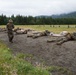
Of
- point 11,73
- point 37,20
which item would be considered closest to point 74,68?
point 11,73

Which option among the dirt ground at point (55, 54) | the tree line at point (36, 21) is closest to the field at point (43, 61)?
the dirt ground at point (55, 54)

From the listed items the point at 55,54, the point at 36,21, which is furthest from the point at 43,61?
the point at 36,21

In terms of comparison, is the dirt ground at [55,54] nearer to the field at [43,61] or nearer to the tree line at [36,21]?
the field at [43,61]

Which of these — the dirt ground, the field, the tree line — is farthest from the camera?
the tree line

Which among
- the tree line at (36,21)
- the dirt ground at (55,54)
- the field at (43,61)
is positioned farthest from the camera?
the tree line at (36,21)

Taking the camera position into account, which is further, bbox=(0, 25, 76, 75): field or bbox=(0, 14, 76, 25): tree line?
bbox=(0, 14, 76, 25): tree line

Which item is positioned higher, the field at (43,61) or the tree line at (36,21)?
the field at (43,61)

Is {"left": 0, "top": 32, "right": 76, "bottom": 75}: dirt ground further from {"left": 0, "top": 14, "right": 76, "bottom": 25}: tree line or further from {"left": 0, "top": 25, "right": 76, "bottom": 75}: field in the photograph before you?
{"left": 0, "top": 14, "right": 76, "bottom": 25}: tree line

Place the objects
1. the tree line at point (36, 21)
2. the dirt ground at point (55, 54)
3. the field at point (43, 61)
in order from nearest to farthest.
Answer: the field at point (43, 61), the dirt ground at point (55, 54), the tree line at point (36, 21)

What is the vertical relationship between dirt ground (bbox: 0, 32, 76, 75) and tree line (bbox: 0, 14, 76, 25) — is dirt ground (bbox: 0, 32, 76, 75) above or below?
above

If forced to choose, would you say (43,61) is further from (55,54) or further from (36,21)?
(36,21)

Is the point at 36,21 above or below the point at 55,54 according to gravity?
below

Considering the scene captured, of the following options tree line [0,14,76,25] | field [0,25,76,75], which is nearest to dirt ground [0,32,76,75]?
field [0,25,76,75]

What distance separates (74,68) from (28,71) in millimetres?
2358
